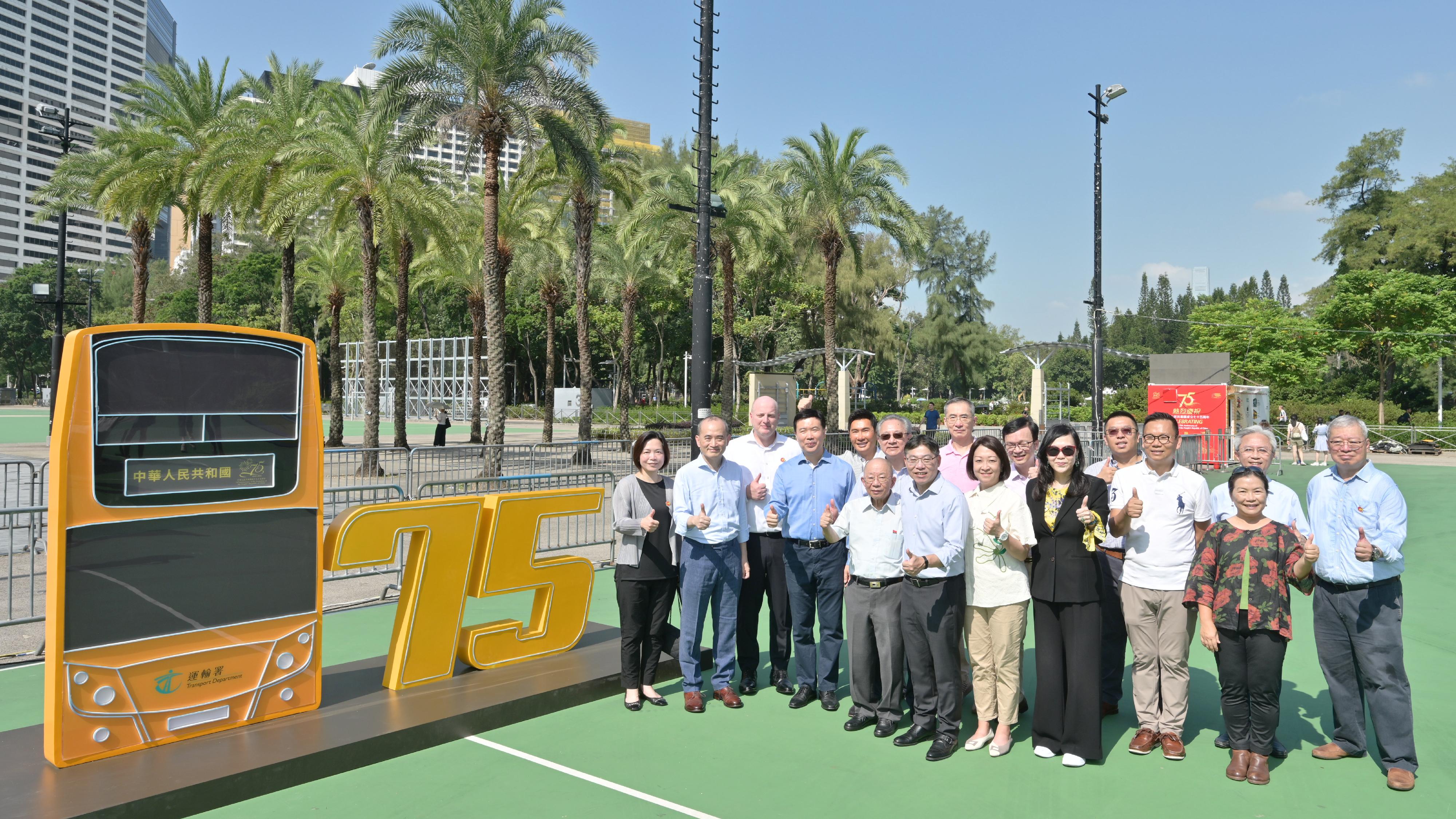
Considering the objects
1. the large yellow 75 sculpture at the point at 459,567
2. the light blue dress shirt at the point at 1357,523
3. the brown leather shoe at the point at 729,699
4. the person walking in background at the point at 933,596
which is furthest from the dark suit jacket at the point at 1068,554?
the large yellow 75 sculpture at the point at 459,567

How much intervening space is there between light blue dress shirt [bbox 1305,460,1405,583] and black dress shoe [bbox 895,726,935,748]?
2308mm

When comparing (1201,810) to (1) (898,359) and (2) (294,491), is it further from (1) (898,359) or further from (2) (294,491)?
(1) (898,359)

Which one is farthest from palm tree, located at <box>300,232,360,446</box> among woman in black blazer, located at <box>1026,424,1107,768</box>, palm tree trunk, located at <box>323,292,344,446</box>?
woman in black blazer, located at <box>1026,424,1107,768</box>

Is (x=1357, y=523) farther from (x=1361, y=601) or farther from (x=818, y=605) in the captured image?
(x=818, y=605)

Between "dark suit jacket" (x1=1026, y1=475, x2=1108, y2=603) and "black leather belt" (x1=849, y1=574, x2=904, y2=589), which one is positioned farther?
"black leather belt" (x1=849, y1=574, x2=904, y2=589)

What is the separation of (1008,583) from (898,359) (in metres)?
59.4

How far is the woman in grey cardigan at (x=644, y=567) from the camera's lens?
5.97 m

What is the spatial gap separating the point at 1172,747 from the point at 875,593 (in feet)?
5.91

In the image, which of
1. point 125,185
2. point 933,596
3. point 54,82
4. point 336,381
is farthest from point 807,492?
point 54,82

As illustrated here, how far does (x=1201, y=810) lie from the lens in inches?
174

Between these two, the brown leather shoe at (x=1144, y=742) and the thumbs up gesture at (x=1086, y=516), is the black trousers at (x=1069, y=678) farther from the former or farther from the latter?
the thumbs up gesture at (x=1086, y=516)

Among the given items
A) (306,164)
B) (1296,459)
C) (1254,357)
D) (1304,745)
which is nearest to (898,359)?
(1254,357)

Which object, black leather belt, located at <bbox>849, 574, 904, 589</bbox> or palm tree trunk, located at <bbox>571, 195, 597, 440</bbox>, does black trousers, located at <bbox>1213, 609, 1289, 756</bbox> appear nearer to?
black leather belt, located at <bbox>849, 574, 904, 589</bbox>

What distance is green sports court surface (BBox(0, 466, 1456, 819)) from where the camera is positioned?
176 inches
